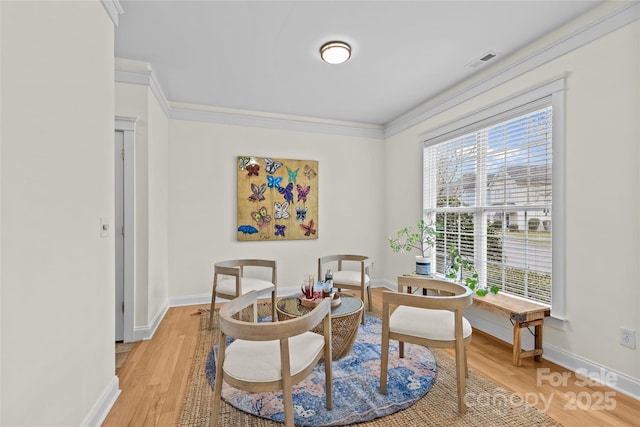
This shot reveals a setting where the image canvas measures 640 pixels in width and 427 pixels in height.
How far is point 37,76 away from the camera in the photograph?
1304 mm

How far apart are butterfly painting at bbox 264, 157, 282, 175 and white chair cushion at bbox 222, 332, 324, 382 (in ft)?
9.45

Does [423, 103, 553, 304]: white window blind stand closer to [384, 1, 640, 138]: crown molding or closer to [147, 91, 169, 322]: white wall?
[384, 1, 640, 138]: crown molding

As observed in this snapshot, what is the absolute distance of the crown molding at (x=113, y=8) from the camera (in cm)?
196

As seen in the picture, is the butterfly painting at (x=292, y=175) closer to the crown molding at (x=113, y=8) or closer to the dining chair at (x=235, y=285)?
the dining chair at (x=235, y=285)

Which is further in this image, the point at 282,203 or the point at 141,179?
the point at 282,203

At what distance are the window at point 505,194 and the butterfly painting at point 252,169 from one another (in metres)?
2.33

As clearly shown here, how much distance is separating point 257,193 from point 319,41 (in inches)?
87.8

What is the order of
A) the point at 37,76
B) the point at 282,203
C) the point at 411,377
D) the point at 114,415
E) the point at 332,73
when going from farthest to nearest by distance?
the point at 282,203 → the point at 332,73 → the point at 411,377 → the point at 114,415 → the point at 37,76

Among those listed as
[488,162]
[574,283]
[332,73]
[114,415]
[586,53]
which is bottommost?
[114,415]

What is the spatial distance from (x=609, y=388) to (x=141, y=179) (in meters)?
4.10

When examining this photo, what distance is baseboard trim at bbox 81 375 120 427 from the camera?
1.75 metres

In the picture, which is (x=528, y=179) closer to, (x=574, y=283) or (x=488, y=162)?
(x=488, y=162)

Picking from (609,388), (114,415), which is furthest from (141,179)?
(609,388)

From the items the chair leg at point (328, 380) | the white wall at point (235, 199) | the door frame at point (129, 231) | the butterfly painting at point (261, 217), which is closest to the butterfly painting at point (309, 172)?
the white wall at point (235, 199)
